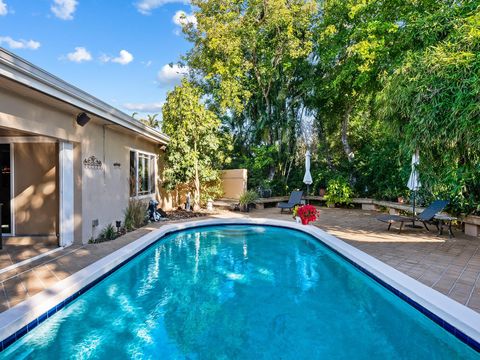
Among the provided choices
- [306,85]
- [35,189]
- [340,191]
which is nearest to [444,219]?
[340,191]

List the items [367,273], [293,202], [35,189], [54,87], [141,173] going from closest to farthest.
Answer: [54,87] → [367,273] → [35,189] → [141,173] → [293,202]

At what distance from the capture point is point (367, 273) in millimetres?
6051

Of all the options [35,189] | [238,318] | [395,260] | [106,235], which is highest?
[35,189]

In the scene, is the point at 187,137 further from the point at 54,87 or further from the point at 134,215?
the point at 54,87

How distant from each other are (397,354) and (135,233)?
7.64 meters

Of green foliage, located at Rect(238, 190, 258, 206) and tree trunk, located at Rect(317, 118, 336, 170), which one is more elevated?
tree trunk, located at Rect(317, 118, 336, 170)

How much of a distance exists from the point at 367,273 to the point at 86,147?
697cm

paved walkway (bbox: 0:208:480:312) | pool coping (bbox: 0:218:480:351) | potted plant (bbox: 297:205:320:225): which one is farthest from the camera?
potted plant (bbox: 297:205:320:225)

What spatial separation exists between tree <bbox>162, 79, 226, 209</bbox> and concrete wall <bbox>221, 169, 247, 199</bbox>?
11.3 ft

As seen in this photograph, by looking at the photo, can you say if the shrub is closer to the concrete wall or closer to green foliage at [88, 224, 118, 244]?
green foliage at [88, 224, 118, 244]

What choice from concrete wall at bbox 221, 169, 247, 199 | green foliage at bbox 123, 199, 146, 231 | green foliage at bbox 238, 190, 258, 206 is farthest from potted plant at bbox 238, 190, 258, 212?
green foliage at bbox 123, 199, 146, 231

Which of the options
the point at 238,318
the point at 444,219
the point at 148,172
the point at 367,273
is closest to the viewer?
the point at 238,318

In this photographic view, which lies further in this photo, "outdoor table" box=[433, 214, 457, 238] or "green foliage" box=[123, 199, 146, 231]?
"green foliage" box=[123, 199, 146, 231]

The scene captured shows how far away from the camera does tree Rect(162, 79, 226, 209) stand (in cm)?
1336
